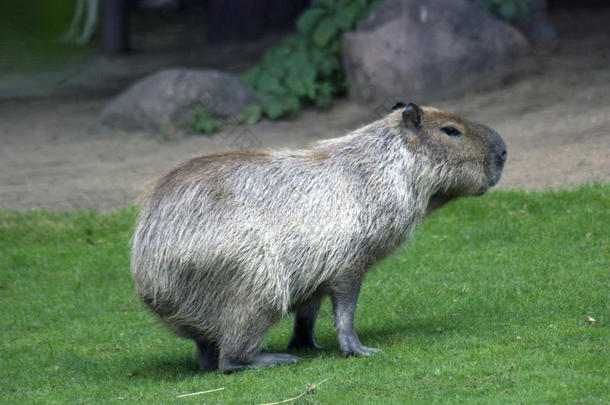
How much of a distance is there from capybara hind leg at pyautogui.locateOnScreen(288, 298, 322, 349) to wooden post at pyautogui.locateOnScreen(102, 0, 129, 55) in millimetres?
12249

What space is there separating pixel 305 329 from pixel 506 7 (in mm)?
7662

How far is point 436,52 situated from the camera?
38.7 ft

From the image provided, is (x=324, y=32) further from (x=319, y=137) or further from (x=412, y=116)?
(x=412, y=116)

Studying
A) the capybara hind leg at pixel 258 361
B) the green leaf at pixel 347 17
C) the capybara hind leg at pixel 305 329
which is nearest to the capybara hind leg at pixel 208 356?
the capybara hind leg at pixel 258 361

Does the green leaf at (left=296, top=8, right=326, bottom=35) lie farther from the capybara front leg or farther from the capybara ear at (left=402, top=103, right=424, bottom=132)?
the capybara front leg

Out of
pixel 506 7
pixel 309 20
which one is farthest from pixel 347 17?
pixel 506 7

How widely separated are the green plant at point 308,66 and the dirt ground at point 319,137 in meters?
0.25

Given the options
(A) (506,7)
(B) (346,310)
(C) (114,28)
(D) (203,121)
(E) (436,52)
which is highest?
(A) (506,7)

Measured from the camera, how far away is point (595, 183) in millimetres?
8320

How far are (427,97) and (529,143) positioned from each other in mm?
2092

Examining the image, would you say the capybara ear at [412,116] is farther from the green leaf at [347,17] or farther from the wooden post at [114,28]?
the wooden post at [114,28]

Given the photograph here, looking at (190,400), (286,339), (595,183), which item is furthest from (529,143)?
(190,400)

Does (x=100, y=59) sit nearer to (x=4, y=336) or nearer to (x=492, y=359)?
(x=4, y=336)

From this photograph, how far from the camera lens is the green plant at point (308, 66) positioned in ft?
40.2
